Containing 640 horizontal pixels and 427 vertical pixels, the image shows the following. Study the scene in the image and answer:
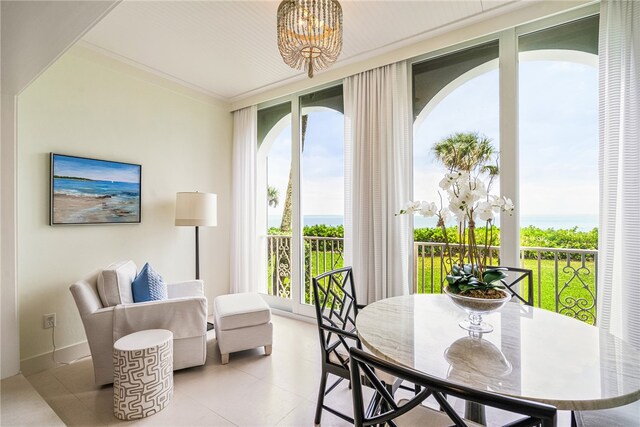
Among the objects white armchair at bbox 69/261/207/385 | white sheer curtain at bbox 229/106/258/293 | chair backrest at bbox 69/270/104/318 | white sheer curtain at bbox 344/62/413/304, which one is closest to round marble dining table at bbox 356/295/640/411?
white sheer curtain at bbox 344/62/413/304

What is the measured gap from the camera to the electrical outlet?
265cm

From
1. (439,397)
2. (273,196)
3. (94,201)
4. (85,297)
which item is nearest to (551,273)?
(439,397)

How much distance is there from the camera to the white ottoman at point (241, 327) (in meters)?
2.70

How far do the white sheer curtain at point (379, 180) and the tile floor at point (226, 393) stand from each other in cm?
100

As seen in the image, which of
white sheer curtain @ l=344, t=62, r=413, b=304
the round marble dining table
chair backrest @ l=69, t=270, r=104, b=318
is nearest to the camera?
the round marble dining table

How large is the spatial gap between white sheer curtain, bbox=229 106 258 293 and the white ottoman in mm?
1259

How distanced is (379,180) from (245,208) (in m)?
2.02

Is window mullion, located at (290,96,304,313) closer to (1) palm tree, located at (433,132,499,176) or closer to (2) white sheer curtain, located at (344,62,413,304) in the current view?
(2) white sheer curtain, located at (344,62,413,304)

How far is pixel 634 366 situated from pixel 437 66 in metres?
2.74

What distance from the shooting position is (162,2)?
2.35 metres

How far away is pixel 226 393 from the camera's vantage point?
2.23m

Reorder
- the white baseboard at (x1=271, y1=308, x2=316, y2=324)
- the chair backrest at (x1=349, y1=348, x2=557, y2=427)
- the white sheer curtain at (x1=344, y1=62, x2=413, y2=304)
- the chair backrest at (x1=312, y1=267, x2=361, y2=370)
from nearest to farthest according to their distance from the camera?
the chair backrest at (x1=349, y1=348, x2=557, y2=427), the chair backrest at (x1=312, y1=267, x2=361, y2=370), the white sheer curtain at (x1=344, y1=62, x2=413, y2=304), the white baseboard at (x1=271, y1=308, x2=316, y2=324)

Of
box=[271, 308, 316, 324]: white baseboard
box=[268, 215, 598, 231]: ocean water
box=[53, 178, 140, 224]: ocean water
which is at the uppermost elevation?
box=[53, 178, 140, 224]: ocean water

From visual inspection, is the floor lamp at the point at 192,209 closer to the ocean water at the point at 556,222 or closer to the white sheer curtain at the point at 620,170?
the ocean water at the point at 556,222
